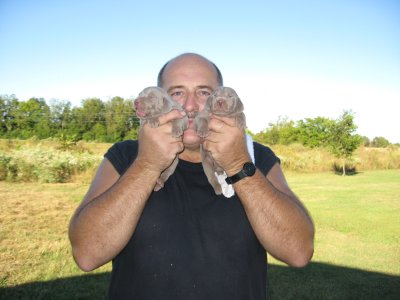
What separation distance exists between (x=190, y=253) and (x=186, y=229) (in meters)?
0.16

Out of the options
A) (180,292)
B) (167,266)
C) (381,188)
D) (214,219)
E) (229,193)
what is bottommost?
(381,188)

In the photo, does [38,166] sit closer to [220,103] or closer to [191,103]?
[191,103]

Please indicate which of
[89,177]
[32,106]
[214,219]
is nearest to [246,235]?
[214,219]

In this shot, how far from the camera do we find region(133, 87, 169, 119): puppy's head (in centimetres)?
228

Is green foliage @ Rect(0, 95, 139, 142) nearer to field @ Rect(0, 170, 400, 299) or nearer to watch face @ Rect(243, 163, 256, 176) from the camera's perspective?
field @ Rect(0, 170, 400, 299)

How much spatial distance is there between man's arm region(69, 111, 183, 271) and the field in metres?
4.11

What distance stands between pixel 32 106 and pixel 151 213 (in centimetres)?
7784

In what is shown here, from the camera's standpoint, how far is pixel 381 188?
→ 20344mm

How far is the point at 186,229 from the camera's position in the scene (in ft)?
7.46

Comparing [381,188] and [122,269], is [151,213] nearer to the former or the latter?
[122,269]

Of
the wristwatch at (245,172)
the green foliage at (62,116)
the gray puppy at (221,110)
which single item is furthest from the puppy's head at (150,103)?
the green foliage at (62,116)

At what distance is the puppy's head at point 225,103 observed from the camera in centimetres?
226

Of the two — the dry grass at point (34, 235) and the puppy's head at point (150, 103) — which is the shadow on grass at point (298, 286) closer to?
the dry grass at point (34, 235)

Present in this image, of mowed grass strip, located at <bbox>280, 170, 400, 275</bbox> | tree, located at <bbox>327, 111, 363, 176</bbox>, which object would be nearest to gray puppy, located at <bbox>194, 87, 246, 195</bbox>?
mowed grass strip, located at <bbox>280, 170, 400, 275</bbox>
